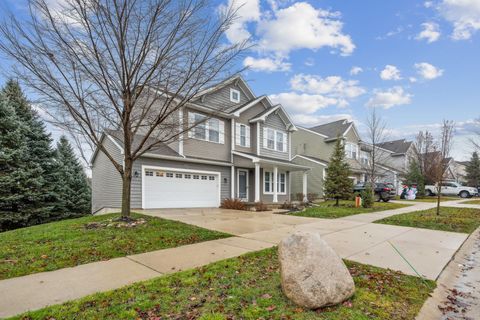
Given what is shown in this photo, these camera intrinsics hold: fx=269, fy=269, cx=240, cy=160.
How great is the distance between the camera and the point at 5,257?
5.47 metres

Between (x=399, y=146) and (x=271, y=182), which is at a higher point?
(x=399, y=146)

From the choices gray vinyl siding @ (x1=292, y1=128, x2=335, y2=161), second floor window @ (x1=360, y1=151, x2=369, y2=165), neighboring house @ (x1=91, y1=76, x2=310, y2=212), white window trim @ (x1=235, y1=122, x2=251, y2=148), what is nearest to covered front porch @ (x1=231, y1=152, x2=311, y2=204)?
neighboring house @ (x1=91, y1=76, x2=310, y2=212)

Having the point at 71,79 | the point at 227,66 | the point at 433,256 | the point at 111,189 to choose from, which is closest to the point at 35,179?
the point at 111,189

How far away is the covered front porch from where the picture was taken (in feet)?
56.7

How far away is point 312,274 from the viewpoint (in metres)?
3.39

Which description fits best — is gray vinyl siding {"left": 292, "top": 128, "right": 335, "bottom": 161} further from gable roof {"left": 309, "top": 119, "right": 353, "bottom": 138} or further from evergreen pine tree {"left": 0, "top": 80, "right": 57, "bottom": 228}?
evergreen pine tree {"left": 0, "top": 80, "right": 57, "bottom": 228}

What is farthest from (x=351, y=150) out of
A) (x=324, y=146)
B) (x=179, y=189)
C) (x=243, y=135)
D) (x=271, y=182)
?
(x=179, y=189)

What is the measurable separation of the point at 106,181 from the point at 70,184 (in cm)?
662

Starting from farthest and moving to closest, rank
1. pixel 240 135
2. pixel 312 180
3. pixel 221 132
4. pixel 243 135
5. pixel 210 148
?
pixel 312 180 < pixel 243 135 < pixel 240 135 < pixel 221 132 < pixel 210 148

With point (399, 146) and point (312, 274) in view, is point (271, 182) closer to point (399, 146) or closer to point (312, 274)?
point (312, 274)

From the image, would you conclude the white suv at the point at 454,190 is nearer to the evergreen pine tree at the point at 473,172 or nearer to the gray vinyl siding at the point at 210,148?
the evergreen pine tree at the point at 473,172

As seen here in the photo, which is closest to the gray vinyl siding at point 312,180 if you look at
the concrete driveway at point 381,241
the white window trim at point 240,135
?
the white window trim at point 240,135

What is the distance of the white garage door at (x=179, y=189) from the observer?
13797 mm

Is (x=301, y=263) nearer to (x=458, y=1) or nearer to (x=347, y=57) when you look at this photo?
(x=458, y=1)
